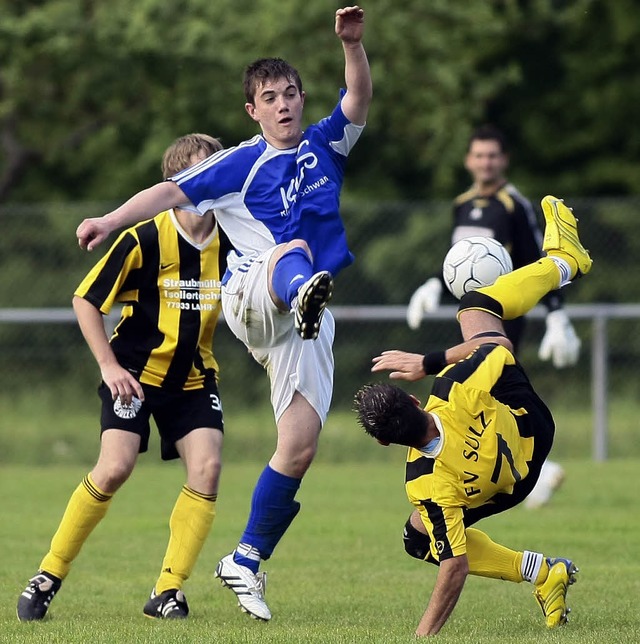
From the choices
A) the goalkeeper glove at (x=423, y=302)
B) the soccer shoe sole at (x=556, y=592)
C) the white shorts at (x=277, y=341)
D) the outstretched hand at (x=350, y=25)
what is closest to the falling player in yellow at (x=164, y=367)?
the white shorts at (x=277, y=341)

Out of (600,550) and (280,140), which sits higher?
(280,140)

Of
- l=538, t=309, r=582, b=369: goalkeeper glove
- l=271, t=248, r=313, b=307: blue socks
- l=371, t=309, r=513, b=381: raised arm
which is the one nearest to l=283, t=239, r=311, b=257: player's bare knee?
l=271, t=248, r=313, b=307: blue socks

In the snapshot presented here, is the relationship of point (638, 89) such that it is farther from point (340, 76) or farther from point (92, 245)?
point (92, 245)

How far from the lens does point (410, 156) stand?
18406mm

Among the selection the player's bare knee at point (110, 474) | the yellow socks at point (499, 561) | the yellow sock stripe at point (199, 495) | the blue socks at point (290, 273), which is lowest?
the yellow socks at point (499, 561)

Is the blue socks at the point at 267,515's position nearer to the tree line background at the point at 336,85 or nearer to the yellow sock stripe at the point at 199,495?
the yellow sock stripe at the point at 199,495

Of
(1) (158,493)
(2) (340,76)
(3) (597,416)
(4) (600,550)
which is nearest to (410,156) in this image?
(2) (340,76)

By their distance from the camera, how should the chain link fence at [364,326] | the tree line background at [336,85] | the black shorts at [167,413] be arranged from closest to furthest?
the black shorts at [167,413] → the chain link fence at [364,326] → the tree line background at [336,85]

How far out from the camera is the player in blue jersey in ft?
17.7

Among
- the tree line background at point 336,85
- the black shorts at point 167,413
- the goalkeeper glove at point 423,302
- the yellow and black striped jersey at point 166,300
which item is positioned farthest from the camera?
the tree line background at point 336,85

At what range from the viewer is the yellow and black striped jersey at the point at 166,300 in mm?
5832

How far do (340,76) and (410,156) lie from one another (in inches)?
93.6

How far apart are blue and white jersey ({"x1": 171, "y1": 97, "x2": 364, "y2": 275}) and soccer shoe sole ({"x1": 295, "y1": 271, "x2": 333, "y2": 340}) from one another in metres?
0.71

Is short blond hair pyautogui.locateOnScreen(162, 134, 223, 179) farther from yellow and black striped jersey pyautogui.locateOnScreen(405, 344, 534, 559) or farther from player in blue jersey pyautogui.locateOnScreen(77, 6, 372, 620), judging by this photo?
yellow and black striped jersey pyautogui.locateOnScreen(405, 344, 534, 559)
